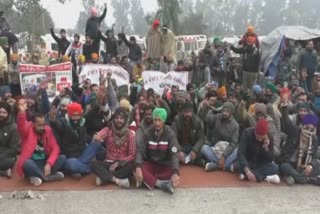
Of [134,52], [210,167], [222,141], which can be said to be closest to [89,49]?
[134,52]

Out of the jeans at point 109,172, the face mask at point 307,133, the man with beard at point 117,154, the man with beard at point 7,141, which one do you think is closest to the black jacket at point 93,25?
the man with beard at point 7,141

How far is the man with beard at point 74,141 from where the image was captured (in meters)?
7.08

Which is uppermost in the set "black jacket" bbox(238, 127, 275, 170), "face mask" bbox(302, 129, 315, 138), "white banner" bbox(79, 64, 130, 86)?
→ "white banner" bbox(79, 64, 130, 86)

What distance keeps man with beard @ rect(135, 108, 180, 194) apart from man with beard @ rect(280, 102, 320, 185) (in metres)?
1.70

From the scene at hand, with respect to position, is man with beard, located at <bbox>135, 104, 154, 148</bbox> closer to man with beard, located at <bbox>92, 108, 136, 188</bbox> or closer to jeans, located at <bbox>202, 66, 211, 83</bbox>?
man with beard, located at <bbox>92, 108, 136, 188</bbox>

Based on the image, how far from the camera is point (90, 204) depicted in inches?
245

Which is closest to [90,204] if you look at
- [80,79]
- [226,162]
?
[226,162]

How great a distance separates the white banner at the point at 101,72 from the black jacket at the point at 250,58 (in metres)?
3.07

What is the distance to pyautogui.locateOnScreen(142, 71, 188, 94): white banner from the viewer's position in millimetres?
11070

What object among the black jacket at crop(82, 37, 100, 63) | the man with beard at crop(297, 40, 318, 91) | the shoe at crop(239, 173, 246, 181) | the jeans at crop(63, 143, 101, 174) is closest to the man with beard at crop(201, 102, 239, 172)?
the shoe at crop(239, 173, 246, 181)

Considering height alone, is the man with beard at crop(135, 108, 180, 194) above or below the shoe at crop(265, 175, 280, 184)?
above

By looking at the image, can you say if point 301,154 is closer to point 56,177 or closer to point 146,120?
point 146,120

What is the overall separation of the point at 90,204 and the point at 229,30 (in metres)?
106

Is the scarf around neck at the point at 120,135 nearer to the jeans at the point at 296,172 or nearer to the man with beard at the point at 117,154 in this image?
the man with beard at the point at 117,154
